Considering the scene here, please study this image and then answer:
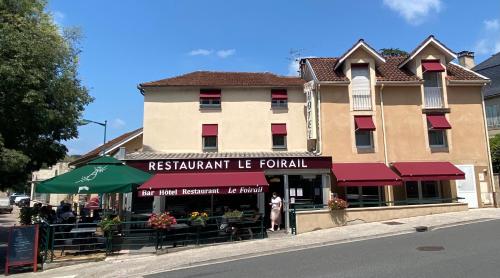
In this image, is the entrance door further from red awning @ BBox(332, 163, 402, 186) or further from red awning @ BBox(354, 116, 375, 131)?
red awning @ BBox(354, 116, 375, 131)

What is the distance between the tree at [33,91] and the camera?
48.4 feet

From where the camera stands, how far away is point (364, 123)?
2331cm

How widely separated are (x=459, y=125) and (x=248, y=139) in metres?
11.9

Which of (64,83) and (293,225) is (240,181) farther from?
(64,83)

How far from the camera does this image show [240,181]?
17984mm

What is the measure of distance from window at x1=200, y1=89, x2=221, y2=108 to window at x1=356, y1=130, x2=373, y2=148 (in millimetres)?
8084

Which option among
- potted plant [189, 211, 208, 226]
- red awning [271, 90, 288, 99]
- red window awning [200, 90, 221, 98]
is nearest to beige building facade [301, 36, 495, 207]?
red awning [271, 90, 288, 99]

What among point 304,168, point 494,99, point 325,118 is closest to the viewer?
point 304,168

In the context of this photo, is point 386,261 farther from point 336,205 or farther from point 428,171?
point 428,171

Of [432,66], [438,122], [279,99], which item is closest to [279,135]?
[279,99]

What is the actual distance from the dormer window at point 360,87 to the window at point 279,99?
3.82 meters

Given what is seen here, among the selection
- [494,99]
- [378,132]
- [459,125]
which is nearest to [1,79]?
[378,132]

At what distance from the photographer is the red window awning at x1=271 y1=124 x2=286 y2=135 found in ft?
79.4

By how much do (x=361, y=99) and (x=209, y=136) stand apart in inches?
346
